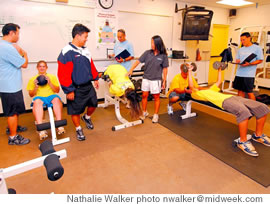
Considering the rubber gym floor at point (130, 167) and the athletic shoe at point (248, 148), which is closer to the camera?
the rubber gym floor at point (130, 167)

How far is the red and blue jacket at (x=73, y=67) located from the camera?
218 cm

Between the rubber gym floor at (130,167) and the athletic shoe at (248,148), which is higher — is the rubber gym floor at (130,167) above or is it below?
below

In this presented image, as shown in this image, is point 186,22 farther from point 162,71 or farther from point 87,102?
point 87,102

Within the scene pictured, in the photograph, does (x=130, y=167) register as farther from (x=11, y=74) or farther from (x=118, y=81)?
(x=11, y=74)

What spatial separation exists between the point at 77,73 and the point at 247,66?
2925mm

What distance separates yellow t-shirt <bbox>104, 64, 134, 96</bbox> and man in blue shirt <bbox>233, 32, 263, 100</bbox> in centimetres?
215

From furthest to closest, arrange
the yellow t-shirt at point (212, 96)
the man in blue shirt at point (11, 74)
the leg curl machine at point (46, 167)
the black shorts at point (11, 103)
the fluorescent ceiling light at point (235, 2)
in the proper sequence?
the fluorescent ceiling light at point (235, 2)
the yellow t-shirt at point (212, 96)
the black shorts at point (11, 103)
the man in blue shirt at point (11, 74)
the leg curl machine at point (46, 167)

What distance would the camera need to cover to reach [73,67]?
226 cm

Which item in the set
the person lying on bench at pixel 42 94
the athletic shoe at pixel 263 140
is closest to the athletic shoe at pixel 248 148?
the athletic shoe at pixel 263 140

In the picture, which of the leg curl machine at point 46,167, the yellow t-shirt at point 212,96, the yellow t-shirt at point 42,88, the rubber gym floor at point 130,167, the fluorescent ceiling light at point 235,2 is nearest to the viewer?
the leg curl machine at point 46,167

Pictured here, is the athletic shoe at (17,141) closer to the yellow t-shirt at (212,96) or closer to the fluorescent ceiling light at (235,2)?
the yellow t-shirt at (212,96)

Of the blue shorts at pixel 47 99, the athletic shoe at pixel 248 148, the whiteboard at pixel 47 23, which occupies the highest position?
the whiteboard at pixel 47 23

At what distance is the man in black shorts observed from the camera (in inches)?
86.1

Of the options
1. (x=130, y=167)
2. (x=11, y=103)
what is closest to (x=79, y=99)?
(x=11, y=103)
